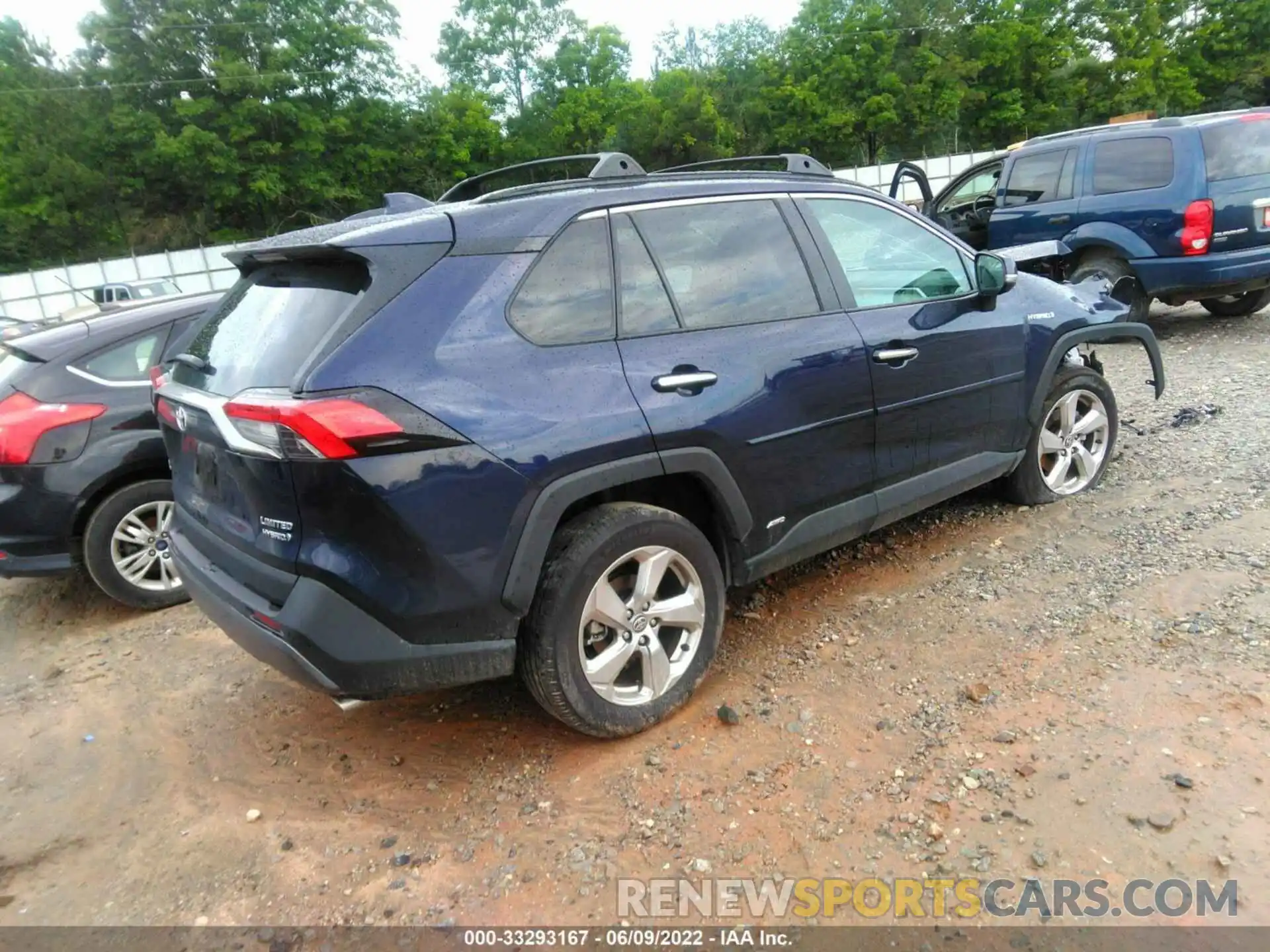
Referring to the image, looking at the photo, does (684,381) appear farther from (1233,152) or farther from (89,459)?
(1233,152)

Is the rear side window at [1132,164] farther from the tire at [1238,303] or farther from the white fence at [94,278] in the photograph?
the white fence at [94,278]

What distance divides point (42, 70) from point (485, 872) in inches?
1871

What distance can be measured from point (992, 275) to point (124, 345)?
4.40 metres

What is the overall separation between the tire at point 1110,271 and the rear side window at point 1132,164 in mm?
553

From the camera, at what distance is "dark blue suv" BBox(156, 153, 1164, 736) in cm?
244

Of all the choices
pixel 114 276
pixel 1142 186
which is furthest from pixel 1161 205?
pixel 114 276

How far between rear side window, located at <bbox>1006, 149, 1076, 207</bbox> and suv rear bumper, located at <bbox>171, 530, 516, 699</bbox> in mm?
7580

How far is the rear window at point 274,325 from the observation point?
2.53 metres

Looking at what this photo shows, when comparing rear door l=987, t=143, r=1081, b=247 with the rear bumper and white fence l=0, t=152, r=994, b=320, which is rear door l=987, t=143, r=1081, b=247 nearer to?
the rear bumper

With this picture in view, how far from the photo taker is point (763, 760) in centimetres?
281

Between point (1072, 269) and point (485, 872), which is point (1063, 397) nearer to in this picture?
point (485, 872)

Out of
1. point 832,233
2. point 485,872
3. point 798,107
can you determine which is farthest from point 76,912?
point 798,107

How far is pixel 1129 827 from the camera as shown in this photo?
2348mm

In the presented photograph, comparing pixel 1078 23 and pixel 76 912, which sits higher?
pixel 1078 23
